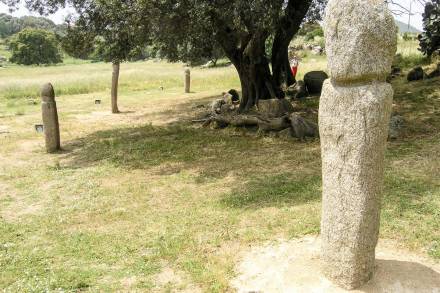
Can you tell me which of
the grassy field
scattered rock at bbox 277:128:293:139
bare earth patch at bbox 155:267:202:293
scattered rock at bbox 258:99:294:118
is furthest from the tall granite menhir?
scattered rock at bbox 258:99:294:118

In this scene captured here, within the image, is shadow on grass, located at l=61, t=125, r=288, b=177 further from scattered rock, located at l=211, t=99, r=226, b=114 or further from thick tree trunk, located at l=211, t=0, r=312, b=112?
thick tree trunk, located at l=211, t=0, r=312, b=112

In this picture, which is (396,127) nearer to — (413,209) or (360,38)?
(413,209)

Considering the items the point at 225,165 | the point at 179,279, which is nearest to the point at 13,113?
the point at 225,165

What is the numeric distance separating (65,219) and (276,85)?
11.6 metres

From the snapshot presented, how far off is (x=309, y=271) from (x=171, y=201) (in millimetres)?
4114

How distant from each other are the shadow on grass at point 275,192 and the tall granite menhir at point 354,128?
10.1 ft

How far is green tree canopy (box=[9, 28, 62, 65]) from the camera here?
91.9m

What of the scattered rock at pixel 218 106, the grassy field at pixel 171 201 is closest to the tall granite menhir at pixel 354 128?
the grassy field at pixel 171 201

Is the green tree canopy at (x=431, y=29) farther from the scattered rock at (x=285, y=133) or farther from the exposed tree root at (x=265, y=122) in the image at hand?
the scattered rock at (x=285, y=133)

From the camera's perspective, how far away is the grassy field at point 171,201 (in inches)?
258

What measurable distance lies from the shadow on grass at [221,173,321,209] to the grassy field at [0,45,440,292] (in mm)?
26

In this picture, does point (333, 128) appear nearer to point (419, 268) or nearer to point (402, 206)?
point (419, 268)

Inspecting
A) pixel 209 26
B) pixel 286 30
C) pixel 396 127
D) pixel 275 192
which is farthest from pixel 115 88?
pixel 275 192

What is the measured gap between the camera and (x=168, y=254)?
6898 millimetres
